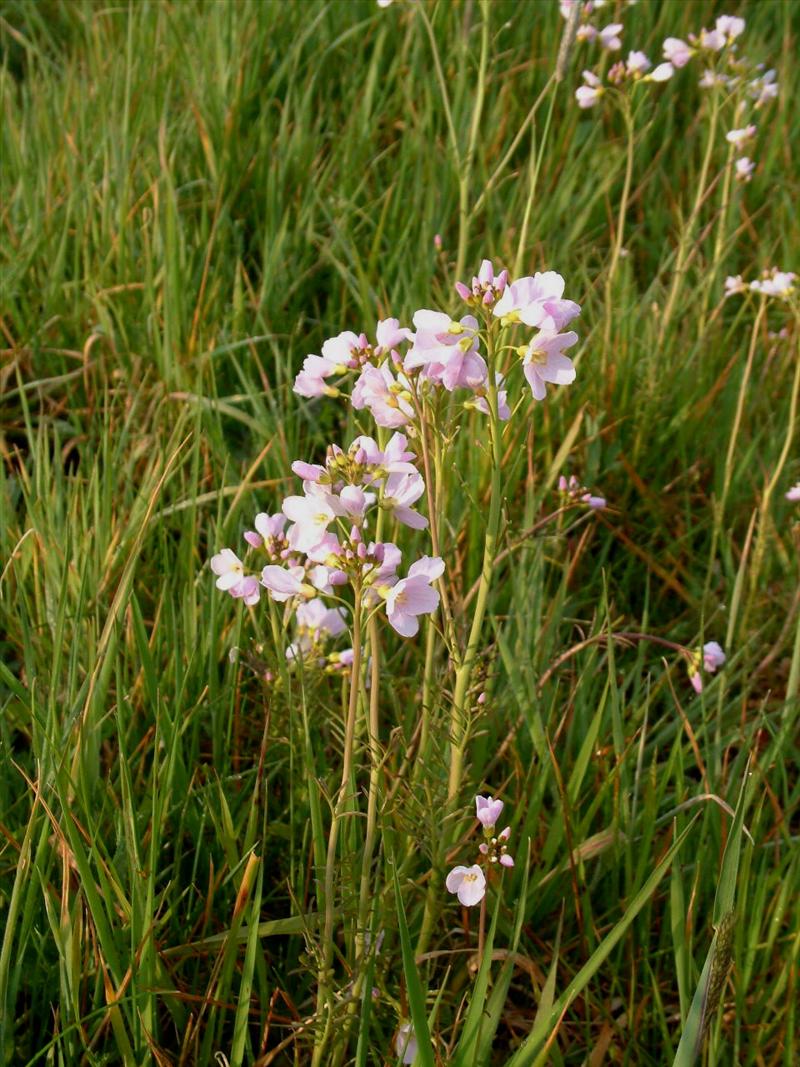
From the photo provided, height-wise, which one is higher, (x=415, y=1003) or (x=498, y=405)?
(x=498, y=405)

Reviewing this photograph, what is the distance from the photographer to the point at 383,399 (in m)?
1.18

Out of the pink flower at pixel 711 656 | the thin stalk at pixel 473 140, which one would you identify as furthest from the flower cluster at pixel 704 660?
the thin stalk at pixel 473 140

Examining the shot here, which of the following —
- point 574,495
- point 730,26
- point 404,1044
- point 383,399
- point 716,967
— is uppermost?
point 730,26

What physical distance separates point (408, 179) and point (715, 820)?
5.92ft

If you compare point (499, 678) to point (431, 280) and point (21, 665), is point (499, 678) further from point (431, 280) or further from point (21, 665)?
point (431, 280)

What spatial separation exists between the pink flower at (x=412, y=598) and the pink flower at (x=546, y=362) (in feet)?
0.67

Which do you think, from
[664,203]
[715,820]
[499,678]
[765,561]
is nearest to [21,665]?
[499,678]

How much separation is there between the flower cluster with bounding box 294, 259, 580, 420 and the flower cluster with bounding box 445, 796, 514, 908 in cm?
41

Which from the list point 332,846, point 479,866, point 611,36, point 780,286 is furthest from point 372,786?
point 611,36

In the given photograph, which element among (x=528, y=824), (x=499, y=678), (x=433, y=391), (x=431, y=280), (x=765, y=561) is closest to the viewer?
A: (x=433, y=391)

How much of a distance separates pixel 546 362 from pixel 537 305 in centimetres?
8

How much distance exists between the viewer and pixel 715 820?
151cm

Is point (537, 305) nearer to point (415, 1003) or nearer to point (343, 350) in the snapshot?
point (343, 350)

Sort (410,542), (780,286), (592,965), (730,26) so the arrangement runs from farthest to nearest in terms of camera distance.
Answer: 1. (730,26)
2. (780,286)
3. (410,542)
4. (592,965)
